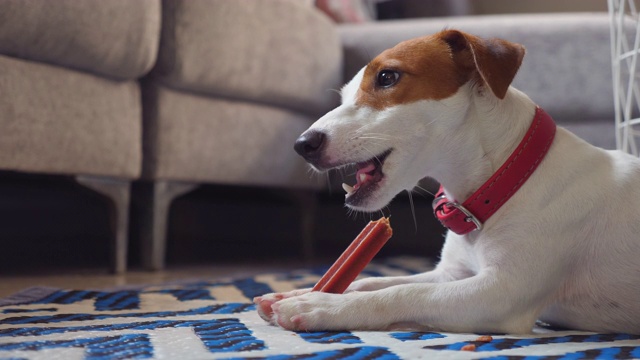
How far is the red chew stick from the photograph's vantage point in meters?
1.17

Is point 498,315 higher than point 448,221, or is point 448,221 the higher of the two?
point 448,221

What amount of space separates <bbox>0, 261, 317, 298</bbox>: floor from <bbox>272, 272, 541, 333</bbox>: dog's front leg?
0.66 metres

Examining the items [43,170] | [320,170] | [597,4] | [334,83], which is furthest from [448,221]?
[597,4]

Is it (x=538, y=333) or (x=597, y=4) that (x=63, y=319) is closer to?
(x=538, y=333)

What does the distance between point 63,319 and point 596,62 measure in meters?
1.77

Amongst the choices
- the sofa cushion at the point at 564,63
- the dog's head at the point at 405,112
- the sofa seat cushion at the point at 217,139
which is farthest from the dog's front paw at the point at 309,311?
the sofa cushion at the point at 564,63

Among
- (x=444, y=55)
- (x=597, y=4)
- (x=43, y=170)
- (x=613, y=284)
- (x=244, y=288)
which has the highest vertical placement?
(x=597, y=4)

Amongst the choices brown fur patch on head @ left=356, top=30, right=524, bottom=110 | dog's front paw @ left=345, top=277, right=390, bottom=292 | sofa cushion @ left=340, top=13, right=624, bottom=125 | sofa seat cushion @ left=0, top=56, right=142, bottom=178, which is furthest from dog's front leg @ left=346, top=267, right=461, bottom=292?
sofa cushion @ left=340, top=13, right=624, bottom=125

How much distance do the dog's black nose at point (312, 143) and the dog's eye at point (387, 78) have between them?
13cm

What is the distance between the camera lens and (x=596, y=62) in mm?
2293

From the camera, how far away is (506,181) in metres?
1.16

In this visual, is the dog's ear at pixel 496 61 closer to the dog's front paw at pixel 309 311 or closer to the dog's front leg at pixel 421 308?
the dog's front leg at pixel 421 308

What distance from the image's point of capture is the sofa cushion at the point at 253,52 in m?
1.92

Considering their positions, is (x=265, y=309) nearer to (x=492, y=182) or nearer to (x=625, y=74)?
(x=492, y=182)
